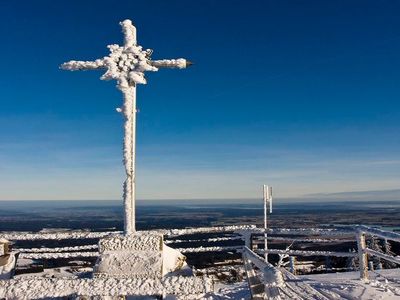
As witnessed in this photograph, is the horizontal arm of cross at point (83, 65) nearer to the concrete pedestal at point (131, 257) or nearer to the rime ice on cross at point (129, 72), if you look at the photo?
the rime ice on cross at point (129, 72)

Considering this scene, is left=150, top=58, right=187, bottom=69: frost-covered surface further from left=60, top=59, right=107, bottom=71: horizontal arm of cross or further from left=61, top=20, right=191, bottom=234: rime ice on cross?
left=60, top=59, right=107, bottom=71: horizontal arm of cross

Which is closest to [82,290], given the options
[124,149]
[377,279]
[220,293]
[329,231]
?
[124,149]

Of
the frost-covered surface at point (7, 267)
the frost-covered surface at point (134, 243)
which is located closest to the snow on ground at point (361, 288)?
the frost-covered surface at point (134, 243)

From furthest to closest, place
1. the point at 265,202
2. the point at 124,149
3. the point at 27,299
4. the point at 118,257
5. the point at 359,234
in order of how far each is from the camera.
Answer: the point at 265,202, the point at 359,234, the point at 124,149, the point at 118,257, the point at 27,299

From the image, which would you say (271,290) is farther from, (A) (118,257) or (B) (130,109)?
(B) (130,109)

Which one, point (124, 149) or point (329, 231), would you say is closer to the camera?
point (124, 149)
